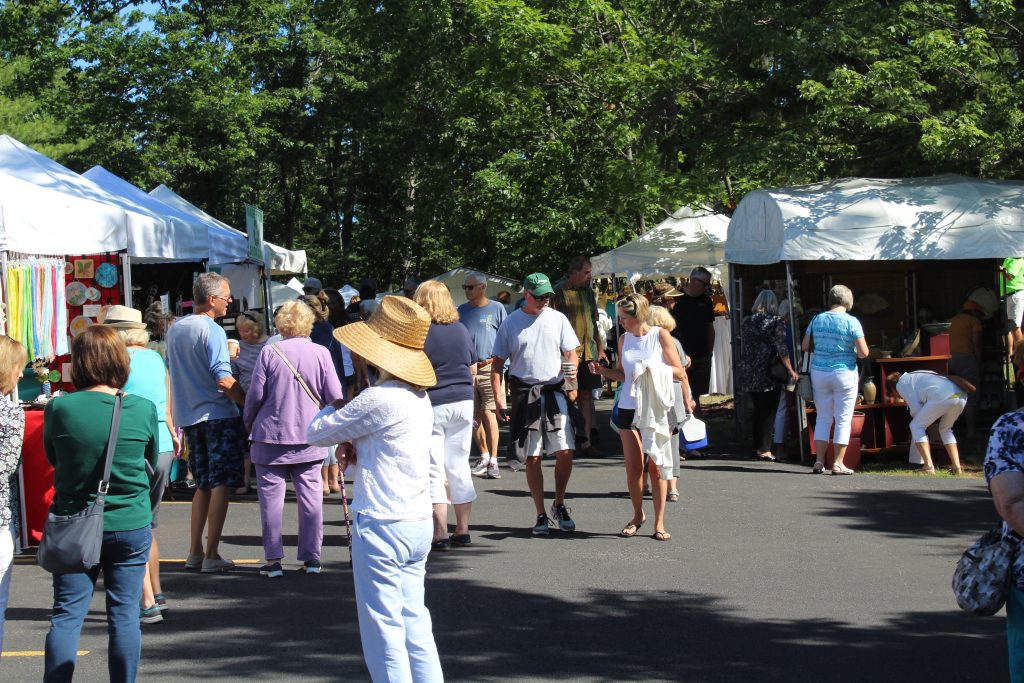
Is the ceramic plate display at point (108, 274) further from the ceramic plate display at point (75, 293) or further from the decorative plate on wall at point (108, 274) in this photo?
the ceramic plate display at point (75, 293)

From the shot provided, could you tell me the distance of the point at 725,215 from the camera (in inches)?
758

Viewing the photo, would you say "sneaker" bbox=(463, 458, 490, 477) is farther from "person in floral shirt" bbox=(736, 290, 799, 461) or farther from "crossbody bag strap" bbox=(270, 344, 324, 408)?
"crossbody bag strap" bbox=(270, 344, 324, 408)

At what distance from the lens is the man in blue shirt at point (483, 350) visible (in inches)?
436

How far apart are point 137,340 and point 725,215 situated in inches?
545

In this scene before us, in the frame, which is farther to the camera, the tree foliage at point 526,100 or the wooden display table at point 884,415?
the tree foliage at point 526,100

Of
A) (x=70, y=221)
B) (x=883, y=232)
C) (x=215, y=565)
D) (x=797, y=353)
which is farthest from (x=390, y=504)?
(x=797, y=353)

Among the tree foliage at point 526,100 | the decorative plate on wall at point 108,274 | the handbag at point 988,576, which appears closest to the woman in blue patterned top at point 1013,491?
the handbag at point 988,576

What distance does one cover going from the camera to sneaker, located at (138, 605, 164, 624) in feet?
21.0

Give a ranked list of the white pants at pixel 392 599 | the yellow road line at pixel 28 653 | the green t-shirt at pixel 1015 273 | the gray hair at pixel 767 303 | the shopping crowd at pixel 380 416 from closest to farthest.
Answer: the white pants at pixel 392 599
the shopping crowd at pixel 380 416
the yellow road line at pixel 28 653
the gray hair at pixel 767 303
the green t-shirt at pixel 1015 273

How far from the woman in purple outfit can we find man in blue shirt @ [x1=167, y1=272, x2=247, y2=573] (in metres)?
0.20

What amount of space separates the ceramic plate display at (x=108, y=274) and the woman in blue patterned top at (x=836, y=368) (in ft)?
22.2

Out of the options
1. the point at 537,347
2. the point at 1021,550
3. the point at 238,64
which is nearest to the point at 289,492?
the point at 537,347

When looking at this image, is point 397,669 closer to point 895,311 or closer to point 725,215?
point 895,311

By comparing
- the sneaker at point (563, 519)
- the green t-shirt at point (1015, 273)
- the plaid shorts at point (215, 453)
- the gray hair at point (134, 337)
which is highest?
the green t-shirt at point (1015, 273)
